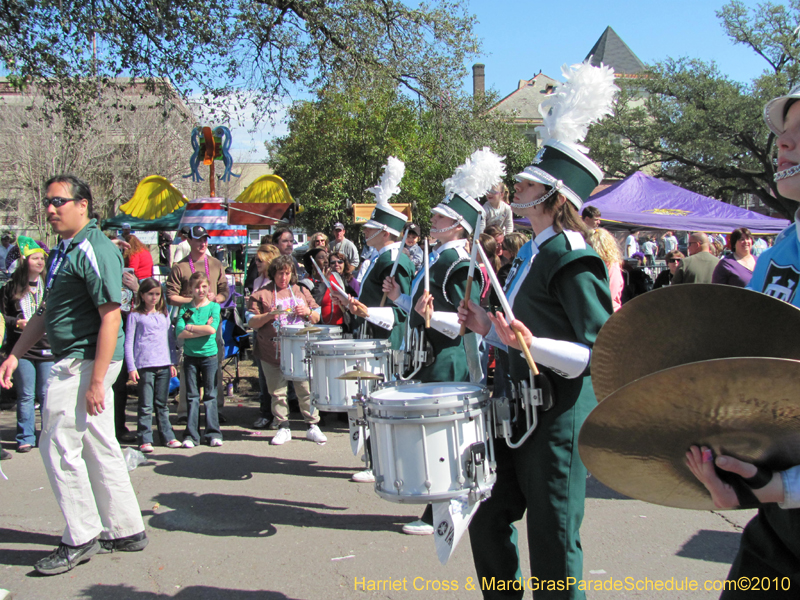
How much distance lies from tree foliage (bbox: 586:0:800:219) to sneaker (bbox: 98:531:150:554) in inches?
1122

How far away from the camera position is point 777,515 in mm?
1781

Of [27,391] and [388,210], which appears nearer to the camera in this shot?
[388,210]

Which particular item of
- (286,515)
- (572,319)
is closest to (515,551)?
(572,319)

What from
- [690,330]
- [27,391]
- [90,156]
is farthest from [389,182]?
[90,156]

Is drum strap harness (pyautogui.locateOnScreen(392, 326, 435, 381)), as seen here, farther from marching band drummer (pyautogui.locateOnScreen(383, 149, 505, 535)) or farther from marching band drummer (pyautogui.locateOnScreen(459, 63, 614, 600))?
marching band drummer (pyautogui.locateOnScreen(459, 63, 614, 600))

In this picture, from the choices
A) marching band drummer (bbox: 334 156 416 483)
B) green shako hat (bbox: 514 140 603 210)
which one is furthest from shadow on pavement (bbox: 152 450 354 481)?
green shako hat (bbox: 514 140 603 210)

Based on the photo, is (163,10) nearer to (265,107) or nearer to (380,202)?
(265,107)

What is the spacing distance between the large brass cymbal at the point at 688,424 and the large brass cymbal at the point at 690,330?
17cm

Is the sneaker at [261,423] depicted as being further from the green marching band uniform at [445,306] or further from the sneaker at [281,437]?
the green marching band uniform at [445,306]

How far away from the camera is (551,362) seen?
2416 mm

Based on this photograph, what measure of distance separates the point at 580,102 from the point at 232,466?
4464 millimetres

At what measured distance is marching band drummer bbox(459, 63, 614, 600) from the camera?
247 centimetres

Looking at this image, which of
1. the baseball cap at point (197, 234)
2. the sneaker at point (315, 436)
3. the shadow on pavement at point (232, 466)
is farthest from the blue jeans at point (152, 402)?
the baseball cap at point (197, 234)

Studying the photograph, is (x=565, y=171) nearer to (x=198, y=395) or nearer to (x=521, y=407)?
(x=521, y=407)
